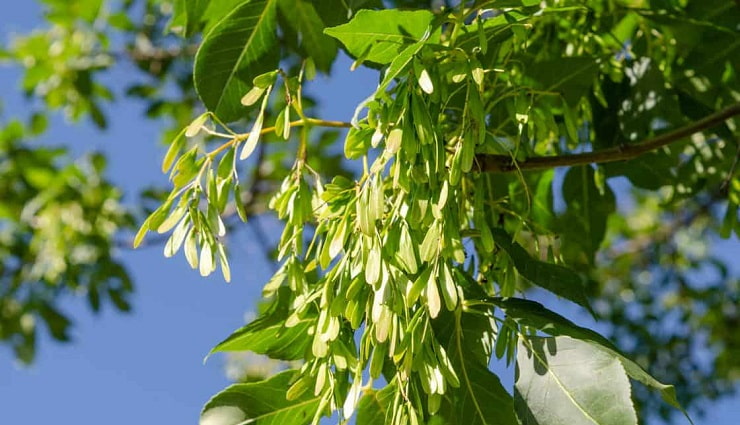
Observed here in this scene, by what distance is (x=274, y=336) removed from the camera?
117cm

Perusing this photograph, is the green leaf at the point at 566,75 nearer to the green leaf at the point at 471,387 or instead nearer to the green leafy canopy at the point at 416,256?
the green leafy canopy at the point at 416,256

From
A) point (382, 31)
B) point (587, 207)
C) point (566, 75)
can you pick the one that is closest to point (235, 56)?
point (382, 31)

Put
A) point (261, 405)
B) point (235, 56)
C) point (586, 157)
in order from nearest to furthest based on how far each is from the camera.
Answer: point (261, 405) → point (586, 157) → point (235, 56)

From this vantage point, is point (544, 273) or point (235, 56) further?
point (235, 56)

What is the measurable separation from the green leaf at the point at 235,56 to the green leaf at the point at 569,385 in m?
0.56

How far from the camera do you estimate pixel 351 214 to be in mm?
1044

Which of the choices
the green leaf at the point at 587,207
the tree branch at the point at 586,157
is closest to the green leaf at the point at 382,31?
the tree branch at the point at 586,157

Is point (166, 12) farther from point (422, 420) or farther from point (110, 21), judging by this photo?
point (422, 420)

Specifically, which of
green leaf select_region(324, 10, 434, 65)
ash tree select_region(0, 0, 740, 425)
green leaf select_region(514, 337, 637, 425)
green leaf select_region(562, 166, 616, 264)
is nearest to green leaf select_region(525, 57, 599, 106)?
ash tree select_region(0, 0, 740, 425)

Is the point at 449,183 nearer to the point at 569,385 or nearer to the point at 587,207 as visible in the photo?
the point at 569,385

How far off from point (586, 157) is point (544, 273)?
0.58 ft

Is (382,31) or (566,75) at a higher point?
(382,31)

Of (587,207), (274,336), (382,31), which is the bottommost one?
(587,207)

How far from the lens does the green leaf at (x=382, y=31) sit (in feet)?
3.48
